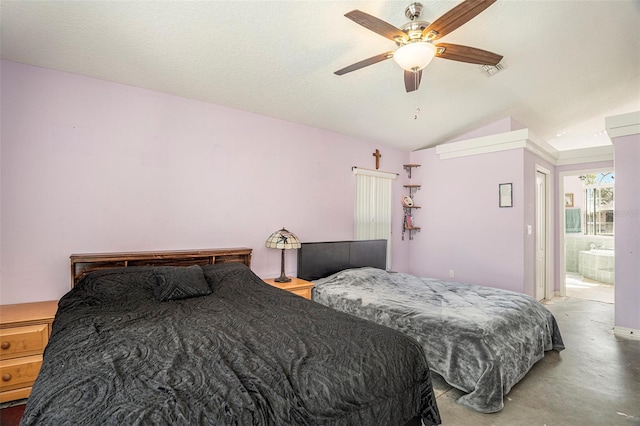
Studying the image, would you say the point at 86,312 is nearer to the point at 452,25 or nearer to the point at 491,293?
the point at 452,25

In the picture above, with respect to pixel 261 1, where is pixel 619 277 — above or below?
below

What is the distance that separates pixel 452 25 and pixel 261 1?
125cm

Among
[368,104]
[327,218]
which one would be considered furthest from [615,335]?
[368,104]

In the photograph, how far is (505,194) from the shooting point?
4203 millimetres

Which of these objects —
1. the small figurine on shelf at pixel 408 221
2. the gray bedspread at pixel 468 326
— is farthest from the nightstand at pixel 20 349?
the small figurine on shelf at pixel 408 221

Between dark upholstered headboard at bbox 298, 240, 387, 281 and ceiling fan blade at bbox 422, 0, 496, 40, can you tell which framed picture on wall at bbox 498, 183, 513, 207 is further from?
ceiling fan blade at bbox 422, 0, 496, 40

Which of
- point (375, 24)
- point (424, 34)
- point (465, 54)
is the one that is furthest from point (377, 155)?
point (375, 24)

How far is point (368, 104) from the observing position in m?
3.65

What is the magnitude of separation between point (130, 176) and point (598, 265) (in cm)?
870

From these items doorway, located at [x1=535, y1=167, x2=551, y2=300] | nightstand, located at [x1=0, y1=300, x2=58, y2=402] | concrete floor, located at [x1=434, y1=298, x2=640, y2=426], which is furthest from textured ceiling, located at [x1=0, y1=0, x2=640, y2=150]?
concrete floor, located at [x1=434, y1=298, x2=640, y2=426]

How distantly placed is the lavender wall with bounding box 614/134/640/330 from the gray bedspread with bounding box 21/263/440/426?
3572 mm

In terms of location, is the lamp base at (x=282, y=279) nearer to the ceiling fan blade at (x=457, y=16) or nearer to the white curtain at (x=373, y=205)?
the white curtain at (x=373, y=205)

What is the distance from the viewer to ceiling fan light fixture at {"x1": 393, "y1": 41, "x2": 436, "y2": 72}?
1.84m

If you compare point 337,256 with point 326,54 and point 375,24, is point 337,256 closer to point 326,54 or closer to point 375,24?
point 326,54
